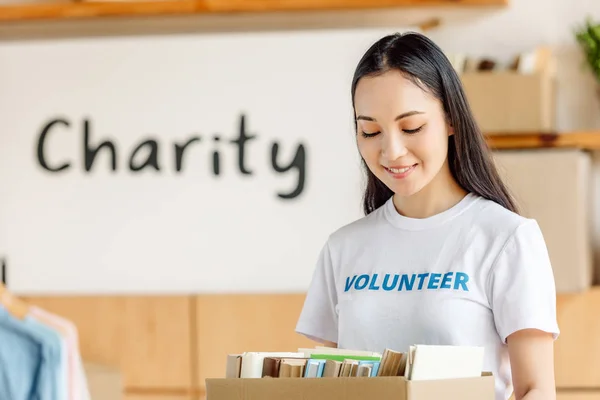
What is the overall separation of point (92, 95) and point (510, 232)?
191 centimetres

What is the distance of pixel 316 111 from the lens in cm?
295

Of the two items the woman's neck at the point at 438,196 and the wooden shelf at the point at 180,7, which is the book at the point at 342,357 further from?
the wooden shelf at the point at 180,7

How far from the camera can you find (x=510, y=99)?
2857 mm

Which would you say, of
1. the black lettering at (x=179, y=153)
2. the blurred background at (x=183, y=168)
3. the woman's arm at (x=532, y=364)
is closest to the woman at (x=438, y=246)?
the woman's arm at (x=532, y=364)

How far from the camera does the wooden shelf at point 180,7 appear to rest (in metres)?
2.85

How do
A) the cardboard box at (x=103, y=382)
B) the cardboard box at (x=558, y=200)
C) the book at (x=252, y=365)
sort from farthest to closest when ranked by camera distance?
the cardboard box at (x=103, y=382)
the cardboard box at (x=558, y=200)
the book at (x=252, y=365)

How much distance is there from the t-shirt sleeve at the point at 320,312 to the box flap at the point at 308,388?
1.18ft

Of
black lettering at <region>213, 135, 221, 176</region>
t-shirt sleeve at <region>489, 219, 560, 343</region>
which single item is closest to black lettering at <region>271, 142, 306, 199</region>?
black lettering at <region>213, 135, 221, 176</region>

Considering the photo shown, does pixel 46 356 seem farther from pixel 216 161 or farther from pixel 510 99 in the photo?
pixel 510 99

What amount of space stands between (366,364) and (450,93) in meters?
0.44

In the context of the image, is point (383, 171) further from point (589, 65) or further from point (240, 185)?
point (589, 65)

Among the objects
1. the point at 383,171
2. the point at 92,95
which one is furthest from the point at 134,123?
the point at 383,171

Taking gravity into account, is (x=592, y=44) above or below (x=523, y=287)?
above

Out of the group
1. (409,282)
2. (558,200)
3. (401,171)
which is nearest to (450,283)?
(409,282)
